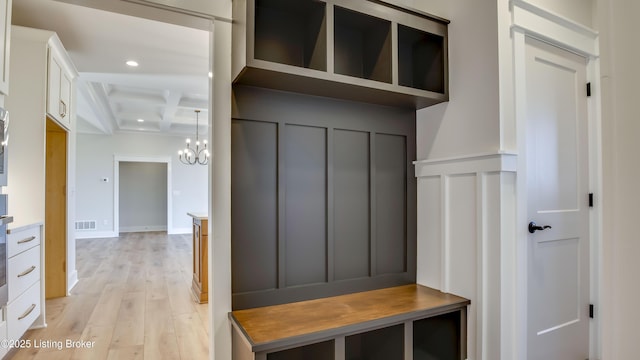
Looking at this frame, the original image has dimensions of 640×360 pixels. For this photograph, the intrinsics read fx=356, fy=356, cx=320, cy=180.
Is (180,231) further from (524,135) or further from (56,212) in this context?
(524,135)

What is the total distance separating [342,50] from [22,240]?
2725 mm

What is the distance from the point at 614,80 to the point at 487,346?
75.2 inches

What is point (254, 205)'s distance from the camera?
1870 mm

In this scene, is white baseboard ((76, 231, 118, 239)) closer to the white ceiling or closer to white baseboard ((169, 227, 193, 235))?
white baseboard ((169, 227, 193, 235))

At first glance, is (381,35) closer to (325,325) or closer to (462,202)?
(462,202)

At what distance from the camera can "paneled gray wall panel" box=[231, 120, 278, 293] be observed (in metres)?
1.82

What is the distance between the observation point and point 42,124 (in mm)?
3174

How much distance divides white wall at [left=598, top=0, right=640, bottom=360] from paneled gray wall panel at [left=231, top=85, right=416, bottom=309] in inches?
63.7

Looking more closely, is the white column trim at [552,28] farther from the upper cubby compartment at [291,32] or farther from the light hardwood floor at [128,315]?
the light hardwood floor at [128,315]

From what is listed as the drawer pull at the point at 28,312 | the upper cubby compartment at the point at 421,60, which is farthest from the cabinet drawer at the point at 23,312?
the upper cubby compartment at the point at 421,60

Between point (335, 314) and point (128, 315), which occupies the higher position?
point (335, 314)

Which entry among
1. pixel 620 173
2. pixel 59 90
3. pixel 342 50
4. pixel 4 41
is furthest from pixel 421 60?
pixel 59 90

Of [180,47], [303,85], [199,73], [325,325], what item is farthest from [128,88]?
[325,325]

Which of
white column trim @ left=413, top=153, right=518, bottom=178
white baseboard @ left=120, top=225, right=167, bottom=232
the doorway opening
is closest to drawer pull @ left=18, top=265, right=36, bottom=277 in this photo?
the doorway opening
